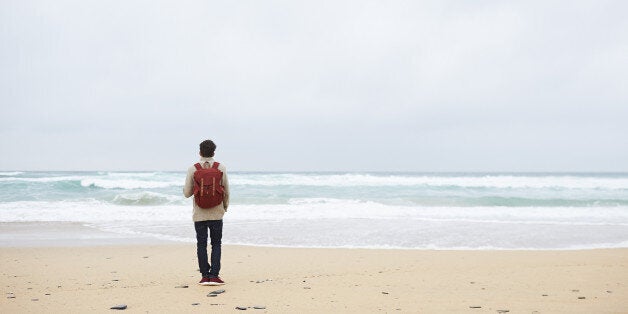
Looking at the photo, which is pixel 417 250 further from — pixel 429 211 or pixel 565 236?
pixel 429 211

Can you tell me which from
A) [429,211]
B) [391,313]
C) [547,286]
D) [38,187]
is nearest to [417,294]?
[391,313]

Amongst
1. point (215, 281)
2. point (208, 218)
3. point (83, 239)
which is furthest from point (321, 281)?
point (83, 239)

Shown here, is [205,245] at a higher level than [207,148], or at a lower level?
lower

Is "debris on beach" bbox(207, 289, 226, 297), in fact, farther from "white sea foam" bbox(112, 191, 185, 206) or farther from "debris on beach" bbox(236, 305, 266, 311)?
"white sea foam" bbox(112, 191, 185, 206)

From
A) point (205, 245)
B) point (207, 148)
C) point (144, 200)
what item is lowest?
point (144, 200)

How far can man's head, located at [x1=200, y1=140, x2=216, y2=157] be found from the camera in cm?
580

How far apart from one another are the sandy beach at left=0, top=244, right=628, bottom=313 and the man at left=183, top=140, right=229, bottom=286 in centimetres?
22

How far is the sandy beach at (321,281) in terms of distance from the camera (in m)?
4.91

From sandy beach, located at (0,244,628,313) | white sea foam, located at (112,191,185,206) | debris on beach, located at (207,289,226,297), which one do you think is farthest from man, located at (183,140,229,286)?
white sea foam, located at (112,191,185,206)

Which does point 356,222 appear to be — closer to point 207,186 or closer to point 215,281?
point 215,281

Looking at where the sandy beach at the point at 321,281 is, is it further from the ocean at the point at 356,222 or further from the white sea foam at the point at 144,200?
the white sea foam at the point at 144,200

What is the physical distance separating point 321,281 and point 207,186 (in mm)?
1814

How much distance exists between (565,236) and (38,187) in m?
26.6

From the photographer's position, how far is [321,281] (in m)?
6.23
